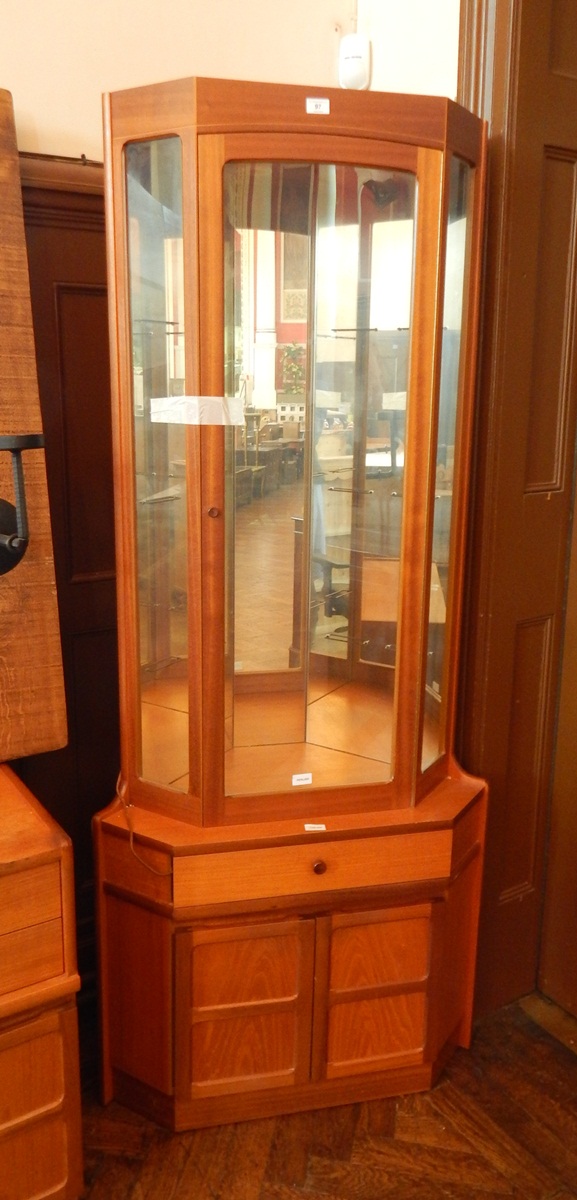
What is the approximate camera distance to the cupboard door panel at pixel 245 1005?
1.90 metres

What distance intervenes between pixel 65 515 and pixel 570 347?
45.2 inches

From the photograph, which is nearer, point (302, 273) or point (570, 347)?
point (302, 273)

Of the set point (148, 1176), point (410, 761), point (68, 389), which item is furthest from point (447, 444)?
point (148, 1176)

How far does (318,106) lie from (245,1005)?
1.62 metres

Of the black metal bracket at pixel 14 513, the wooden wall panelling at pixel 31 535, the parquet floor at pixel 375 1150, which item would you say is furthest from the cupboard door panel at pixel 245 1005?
the black metal bracket at pixel 14 513

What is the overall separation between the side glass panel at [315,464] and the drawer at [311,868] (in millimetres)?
125

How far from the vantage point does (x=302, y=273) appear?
6.29 feet

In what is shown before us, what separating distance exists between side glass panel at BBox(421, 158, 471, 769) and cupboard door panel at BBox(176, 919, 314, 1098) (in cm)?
47

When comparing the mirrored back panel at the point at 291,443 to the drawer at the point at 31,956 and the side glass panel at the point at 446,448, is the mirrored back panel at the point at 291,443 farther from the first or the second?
the drawer at the point at 31,956

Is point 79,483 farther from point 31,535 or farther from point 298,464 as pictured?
point 298,464

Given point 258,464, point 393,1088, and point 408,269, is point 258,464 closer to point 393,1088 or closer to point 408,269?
point 408,269

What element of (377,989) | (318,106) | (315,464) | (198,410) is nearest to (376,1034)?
(377,989)

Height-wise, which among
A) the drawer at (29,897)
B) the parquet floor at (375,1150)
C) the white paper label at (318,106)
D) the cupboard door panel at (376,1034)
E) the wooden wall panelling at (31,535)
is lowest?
the parquet floor at (375,1150)

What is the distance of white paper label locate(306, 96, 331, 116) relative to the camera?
1.64 meters
